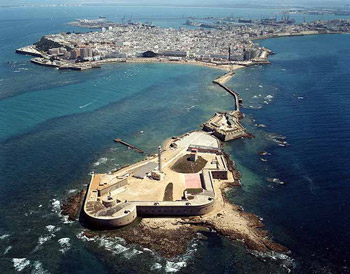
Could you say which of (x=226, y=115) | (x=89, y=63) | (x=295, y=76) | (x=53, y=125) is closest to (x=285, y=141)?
(x=226, y=115)

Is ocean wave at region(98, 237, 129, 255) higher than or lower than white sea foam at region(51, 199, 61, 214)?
lower

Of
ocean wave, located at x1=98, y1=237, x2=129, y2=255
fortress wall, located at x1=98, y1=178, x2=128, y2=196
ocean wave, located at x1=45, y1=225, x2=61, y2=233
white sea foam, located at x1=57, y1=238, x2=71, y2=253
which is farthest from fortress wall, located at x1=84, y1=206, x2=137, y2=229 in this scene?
fortress wall, located at x1=98, y1=178, x2=128, y2=196

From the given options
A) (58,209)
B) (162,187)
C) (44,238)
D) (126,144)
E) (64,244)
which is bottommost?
(64,244)

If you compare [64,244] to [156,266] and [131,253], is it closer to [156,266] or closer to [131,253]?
[131,253]

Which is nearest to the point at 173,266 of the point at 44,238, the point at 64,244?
the point at 64,244

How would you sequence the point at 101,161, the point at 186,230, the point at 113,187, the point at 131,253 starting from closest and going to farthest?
the point at 131,253 → the point at 186,230 → the point at 113,187 → the point at 101,161

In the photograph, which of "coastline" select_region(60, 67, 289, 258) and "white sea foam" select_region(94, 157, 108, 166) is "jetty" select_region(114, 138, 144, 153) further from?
"coastline" select_region(60, 67, 289, 258)
